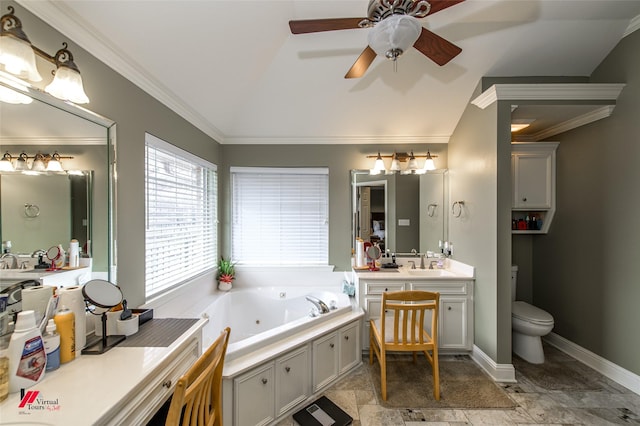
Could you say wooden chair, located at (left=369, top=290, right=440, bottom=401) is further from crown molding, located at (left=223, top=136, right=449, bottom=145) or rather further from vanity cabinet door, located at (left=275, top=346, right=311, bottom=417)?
crown molding, located at (left=223, top=136, right=449, bottom=145)

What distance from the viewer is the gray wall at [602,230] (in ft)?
6.70

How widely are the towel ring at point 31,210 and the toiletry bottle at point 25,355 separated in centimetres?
44

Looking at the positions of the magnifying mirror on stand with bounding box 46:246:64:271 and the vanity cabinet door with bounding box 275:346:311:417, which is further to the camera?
the vanity cabinet door with bounding box 275:346:311:417

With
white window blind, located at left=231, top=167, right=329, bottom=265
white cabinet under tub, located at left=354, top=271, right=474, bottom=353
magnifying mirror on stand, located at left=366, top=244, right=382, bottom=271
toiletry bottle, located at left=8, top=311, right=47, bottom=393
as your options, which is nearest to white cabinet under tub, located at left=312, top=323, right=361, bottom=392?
white cabinet under tub, located at left=354, top=271, right=474, bottom=353

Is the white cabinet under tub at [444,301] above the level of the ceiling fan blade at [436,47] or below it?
below

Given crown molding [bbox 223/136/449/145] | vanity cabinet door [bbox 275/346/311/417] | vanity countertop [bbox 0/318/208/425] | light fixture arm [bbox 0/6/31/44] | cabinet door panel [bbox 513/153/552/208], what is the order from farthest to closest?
crown molding [bbox 223/136/449/145] < cabinet door panel [bbox 513/153/552/208] < vanity cabinet door [bbox 275/346/311/417] < light fixture arm [bbox 0/6/31/44] < vanity countertop [bbox 0/318/208/425]

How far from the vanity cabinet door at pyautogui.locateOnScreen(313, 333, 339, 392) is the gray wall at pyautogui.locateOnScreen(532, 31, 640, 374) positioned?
244 cm

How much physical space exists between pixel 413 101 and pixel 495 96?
0.74 meters

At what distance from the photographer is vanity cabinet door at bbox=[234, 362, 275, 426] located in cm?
153

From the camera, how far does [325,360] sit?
2059 millimetres

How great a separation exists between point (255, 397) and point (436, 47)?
252 cm

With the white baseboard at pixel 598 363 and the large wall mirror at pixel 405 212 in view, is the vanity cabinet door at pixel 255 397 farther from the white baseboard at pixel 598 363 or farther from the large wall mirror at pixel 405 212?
the white baseboard at pixel 598 363

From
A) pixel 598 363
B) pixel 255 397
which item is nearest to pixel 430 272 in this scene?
pixel 598 363

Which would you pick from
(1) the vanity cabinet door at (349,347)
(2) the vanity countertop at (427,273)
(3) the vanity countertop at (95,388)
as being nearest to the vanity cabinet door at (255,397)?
(3) the vanity countertop at (95,388)
